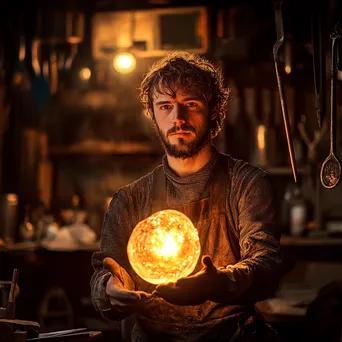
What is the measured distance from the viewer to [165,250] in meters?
2.28

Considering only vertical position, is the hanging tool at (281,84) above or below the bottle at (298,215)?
above

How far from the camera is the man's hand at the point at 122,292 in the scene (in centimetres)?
226

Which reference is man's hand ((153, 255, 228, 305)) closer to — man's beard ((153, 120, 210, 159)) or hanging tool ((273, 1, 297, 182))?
man's beard ((153, 120, 210, 159))

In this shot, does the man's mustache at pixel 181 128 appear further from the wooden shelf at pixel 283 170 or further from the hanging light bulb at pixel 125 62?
the wooden shelf at pixel 283 170

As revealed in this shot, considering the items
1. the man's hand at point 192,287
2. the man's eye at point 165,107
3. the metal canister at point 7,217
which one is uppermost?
the man's eye at point 165,107

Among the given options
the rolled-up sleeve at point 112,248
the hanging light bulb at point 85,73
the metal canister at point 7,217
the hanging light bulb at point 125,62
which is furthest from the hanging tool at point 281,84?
the metal canister at point 7,217

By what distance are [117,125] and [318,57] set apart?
4.55 m

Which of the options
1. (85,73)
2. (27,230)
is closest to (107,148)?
(85,73)

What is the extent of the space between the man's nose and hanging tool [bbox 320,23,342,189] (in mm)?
593

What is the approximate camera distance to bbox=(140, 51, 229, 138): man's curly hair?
8.48 ft

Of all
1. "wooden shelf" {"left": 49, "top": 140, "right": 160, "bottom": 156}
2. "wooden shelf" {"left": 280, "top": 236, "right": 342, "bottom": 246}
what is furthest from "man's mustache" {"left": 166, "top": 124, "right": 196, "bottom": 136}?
"wooden shelf" {"left": 49, "top": 140, "right": 160, "bottom": 156}

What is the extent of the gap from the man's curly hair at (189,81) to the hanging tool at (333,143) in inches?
17.2

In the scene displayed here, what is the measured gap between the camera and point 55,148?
718 cm

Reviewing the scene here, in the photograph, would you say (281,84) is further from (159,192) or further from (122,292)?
(122,292)
